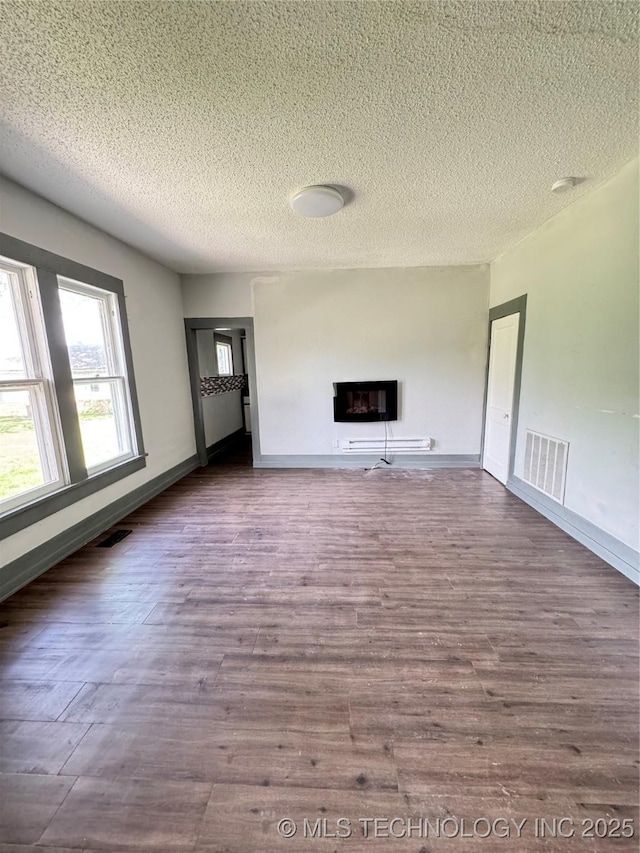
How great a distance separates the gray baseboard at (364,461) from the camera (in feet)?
14.9

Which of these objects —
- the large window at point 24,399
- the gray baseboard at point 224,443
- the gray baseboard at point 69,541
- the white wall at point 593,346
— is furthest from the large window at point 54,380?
the white wall at point 593,346

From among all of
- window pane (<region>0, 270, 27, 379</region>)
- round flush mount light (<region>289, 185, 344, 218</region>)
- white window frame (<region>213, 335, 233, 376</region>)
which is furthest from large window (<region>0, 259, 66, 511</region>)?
white window frame (<region>213, 335, 233, 376</region>)

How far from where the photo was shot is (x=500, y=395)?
391 cm

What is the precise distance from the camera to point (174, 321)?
167 inches

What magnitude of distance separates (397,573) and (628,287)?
8.38 ft

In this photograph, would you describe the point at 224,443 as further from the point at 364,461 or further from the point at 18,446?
the point at 18,446

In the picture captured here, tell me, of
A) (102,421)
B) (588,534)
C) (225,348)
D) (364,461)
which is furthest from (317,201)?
(225,348)

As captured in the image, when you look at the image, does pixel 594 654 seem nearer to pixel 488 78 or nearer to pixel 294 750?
Answer: pixel 294 750

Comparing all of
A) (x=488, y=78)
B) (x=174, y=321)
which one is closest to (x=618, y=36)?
(x=488, y=78)

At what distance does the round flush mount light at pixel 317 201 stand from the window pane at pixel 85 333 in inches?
83.3

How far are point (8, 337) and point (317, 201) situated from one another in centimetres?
245

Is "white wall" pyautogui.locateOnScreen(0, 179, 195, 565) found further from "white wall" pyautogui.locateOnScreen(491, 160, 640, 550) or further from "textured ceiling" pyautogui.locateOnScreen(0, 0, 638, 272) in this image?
"white wall" pyautogui.locateOnScreen(491, 160, 640, 550)

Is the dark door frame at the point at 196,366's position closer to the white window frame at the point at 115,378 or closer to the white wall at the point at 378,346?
the white wall at the point at 378,346

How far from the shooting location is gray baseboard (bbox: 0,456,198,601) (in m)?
2.13
